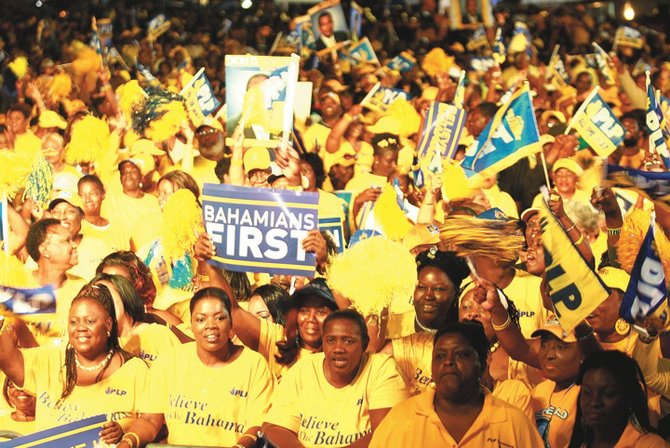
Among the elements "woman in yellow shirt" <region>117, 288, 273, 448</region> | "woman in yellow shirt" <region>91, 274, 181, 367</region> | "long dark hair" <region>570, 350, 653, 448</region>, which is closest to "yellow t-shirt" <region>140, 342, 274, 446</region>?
"woman in yellow shirt" <region>117, 288, 273, 448</region>

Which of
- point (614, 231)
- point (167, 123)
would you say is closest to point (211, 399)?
point (614, 231)

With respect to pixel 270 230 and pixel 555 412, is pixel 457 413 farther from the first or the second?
pixel 270 230

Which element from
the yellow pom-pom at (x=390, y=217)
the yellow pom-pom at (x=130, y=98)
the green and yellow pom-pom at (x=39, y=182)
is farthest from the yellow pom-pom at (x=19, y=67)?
the yellow pom-pom at (x=390, y=217)

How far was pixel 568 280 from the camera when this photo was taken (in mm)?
5828

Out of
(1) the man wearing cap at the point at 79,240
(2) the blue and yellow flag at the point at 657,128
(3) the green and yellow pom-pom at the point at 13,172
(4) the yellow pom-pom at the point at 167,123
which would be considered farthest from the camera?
(4) the yellow pom-pom at the point at 167,123

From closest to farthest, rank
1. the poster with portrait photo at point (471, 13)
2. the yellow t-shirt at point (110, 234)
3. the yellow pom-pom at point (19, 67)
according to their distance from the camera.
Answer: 1. the yellow t-shirt at point (110, 234)
2. the yellow pom-pom at point (19, 67)
3. the poster with portrait photo at point (471, 13)

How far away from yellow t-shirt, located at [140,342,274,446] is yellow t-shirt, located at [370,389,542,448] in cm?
93

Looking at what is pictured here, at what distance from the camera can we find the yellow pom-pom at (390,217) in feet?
25.5

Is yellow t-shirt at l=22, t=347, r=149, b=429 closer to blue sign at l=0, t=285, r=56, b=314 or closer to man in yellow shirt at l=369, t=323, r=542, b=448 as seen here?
blue sign at l=0, t=285, r=56, b=314

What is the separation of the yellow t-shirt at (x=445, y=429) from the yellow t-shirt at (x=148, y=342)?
5.59 ft

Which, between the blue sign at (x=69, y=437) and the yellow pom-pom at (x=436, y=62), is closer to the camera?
the blue sign at (x=69, y=437)

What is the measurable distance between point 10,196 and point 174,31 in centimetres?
914

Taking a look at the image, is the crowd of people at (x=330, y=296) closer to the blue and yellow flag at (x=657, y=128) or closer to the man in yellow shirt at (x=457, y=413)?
the man in yellow shirt at (x=457, y=413)

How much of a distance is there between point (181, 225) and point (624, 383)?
255cm
